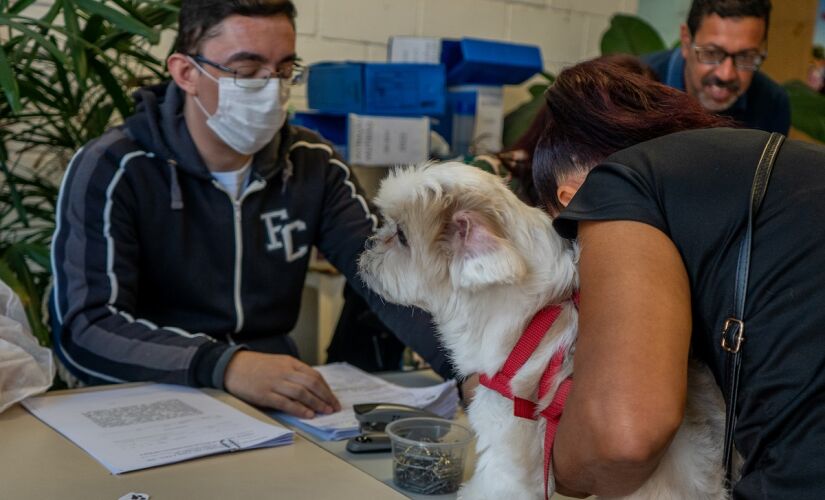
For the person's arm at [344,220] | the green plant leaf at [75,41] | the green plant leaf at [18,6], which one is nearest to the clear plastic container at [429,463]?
the person's arm at [344,220]

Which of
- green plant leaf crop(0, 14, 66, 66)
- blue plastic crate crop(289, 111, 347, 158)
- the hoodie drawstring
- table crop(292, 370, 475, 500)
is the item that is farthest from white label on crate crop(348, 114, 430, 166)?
table crop(292, 370, 475, 500)

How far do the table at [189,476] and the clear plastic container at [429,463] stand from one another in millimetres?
38

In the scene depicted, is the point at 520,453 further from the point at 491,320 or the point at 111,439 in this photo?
the point at 111,439

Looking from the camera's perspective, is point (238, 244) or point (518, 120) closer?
point (238, 244)

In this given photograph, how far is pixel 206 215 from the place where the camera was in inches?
79.0

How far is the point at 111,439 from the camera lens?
1.32 m

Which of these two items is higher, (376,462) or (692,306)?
(692,306)

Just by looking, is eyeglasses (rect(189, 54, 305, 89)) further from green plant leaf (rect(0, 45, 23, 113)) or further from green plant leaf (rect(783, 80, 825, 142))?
green plant leaf (rect(783, 80, 825, 142))

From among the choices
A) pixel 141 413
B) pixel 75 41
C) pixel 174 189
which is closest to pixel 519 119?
pixel 174 189

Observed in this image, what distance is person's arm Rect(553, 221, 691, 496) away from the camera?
33.8 inches

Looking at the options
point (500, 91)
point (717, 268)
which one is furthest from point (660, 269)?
point (500, 91)

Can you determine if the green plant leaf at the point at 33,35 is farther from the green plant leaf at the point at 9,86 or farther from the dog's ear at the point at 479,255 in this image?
the dog's ear at the point at 479,255

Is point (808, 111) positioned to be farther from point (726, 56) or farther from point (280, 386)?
point (280, 386)

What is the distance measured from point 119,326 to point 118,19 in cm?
69
